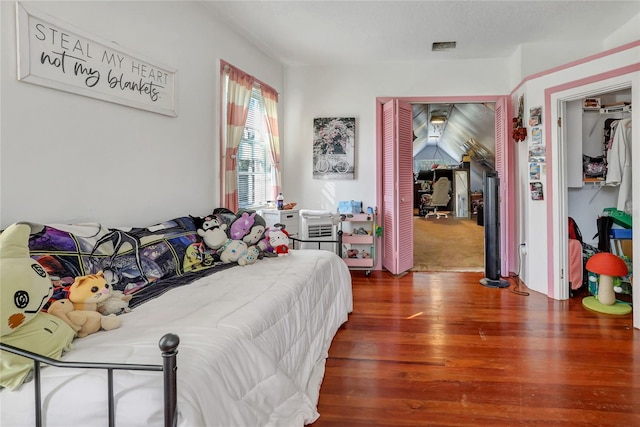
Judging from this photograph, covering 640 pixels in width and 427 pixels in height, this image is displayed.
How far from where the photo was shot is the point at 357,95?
4977mm

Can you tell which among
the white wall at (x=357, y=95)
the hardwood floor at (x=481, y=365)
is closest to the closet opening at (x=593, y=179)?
the hardwood floor at (x=481, y=365)

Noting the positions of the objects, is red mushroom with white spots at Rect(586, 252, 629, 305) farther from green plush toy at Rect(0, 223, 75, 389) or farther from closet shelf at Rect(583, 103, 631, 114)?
green plush toy at Rect(0, 223, 75, 389)

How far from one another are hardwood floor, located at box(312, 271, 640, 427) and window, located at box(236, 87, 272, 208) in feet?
5.51

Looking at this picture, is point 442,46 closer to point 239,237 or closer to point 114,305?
point 239,237

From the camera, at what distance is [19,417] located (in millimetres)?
1079

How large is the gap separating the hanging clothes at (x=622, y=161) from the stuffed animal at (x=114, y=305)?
4.22 meters

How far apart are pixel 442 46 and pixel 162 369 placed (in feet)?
14.6

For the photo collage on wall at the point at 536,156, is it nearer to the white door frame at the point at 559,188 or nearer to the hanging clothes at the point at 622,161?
the white door frame at the point at 559,188

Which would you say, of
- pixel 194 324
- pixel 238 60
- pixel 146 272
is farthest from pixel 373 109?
pixel 194 324

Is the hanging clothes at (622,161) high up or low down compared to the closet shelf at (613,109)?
down

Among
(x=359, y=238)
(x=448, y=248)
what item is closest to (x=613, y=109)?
(x=359, y=238)

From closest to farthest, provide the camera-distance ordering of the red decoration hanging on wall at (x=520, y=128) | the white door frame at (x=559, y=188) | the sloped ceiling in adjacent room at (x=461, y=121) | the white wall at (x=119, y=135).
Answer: the white wall at (x=119, y=135) < the white door frame at (x=559, y=188) < the red decoration hanging on wall at (x=520, y=128) < the sloped ceiling in adjacent room at (x=461, y=121)

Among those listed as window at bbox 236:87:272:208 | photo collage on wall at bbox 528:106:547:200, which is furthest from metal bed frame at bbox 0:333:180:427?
photo collage on wall at bbox 528:106:547:200

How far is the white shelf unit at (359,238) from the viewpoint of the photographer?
471 centimetres
